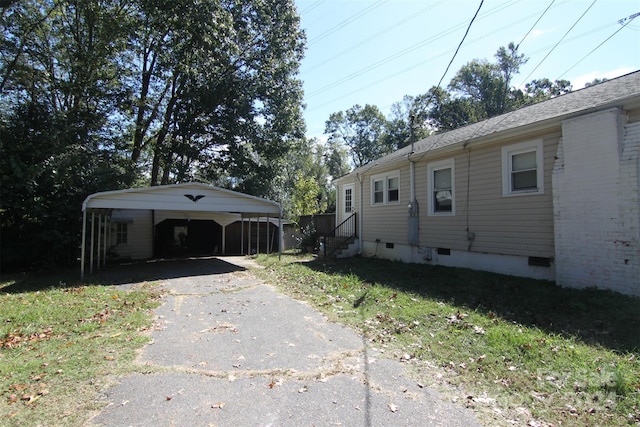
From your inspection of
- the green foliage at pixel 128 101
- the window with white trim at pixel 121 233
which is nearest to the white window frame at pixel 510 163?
the green foliage at pixel 128 101

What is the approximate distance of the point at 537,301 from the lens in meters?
6.19

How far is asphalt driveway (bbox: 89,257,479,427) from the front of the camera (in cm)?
293

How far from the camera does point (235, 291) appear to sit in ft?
28.5

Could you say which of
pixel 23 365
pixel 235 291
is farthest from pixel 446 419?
pixel 235 291

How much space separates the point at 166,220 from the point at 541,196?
17833 mm

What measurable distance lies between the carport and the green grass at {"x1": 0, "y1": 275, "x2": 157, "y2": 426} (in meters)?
3.78

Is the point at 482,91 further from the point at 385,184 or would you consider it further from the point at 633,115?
the point at 633,115

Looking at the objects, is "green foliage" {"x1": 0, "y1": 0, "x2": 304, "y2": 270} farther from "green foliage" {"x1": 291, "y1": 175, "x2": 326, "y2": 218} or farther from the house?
the house

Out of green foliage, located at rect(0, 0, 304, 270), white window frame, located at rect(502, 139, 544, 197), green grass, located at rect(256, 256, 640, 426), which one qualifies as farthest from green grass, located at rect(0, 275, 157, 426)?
white window frame, located at rect(502, 139, 544, 197)

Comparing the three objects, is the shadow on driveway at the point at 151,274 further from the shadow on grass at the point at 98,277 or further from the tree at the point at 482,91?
the tree at the point at 482,91

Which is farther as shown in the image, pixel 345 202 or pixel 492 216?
pixel 345 202

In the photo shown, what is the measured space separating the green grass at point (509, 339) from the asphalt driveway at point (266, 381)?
1.43 ft

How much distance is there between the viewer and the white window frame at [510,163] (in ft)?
25.0

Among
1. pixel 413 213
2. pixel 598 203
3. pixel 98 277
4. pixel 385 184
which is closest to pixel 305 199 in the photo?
pixel 385 184
